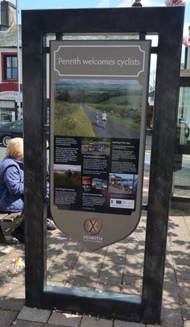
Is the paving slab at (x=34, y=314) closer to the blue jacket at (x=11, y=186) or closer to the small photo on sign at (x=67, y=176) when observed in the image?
the small photo on sign at (x=67, y=176)

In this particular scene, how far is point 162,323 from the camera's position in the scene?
3.04 meters

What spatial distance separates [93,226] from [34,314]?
87 cm

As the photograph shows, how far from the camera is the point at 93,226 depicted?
298cm

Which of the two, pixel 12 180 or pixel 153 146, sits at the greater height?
pixel 153 146

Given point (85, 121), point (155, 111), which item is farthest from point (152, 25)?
point (85, 121)

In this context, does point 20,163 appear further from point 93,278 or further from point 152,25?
point 152,25

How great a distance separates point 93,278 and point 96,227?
0.98 meters

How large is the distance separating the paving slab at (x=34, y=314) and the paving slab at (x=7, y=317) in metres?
0.05

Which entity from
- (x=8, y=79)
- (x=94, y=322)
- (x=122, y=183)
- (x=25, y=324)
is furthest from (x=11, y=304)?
(x=8, y=79)

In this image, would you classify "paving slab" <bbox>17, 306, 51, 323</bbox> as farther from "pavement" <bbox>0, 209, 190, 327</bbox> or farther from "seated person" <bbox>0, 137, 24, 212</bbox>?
"seated person" <bbox>0, 137, 24, 212</bbox>

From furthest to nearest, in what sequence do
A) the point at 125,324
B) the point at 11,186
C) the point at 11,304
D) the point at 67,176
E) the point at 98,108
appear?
the point at 11,186, the point at 11,304, the point at 125,324, the point at 67,176, the point at 98,108

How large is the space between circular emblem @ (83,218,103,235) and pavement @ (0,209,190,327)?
0.70m

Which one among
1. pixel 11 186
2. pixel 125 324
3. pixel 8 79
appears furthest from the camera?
pixel 8 79

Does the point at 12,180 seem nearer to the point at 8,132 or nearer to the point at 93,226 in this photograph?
the point at 93,226
